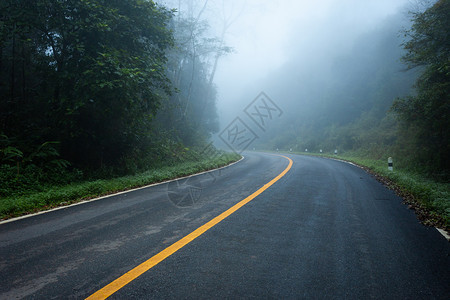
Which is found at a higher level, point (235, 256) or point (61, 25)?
point (61, 25)

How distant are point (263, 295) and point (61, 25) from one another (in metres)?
9.86

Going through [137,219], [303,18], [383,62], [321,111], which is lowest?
[137,219]

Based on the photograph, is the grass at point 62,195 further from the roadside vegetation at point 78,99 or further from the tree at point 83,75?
the tree at point 83,75

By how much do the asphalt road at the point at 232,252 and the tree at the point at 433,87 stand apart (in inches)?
269

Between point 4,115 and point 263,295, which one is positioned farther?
point 4,115

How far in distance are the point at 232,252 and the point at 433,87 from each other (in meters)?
10.9

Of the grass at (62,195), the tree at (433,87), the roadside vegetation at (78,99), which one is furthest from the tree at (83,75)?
the tree at (433,87)

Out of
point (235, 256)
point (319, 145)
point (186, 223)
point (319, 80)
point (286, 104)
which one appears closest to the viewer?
point (235, 256)

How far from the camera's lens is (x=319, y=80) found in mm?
46906

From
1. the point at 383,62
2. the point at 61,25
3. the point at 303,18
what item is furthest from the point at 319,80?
the point at 61,25

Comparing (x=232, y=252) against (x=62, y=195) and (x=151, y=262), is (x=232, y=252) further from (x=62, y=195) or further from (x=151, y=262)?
(x=62, y=195)

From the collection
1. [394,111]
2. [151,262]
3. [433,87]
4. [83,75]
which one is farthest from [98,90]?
[394,111]

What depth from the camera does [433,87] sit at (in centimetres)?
936

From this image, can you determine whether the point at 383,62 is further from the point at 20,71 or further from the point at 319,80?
the point at 20,71
